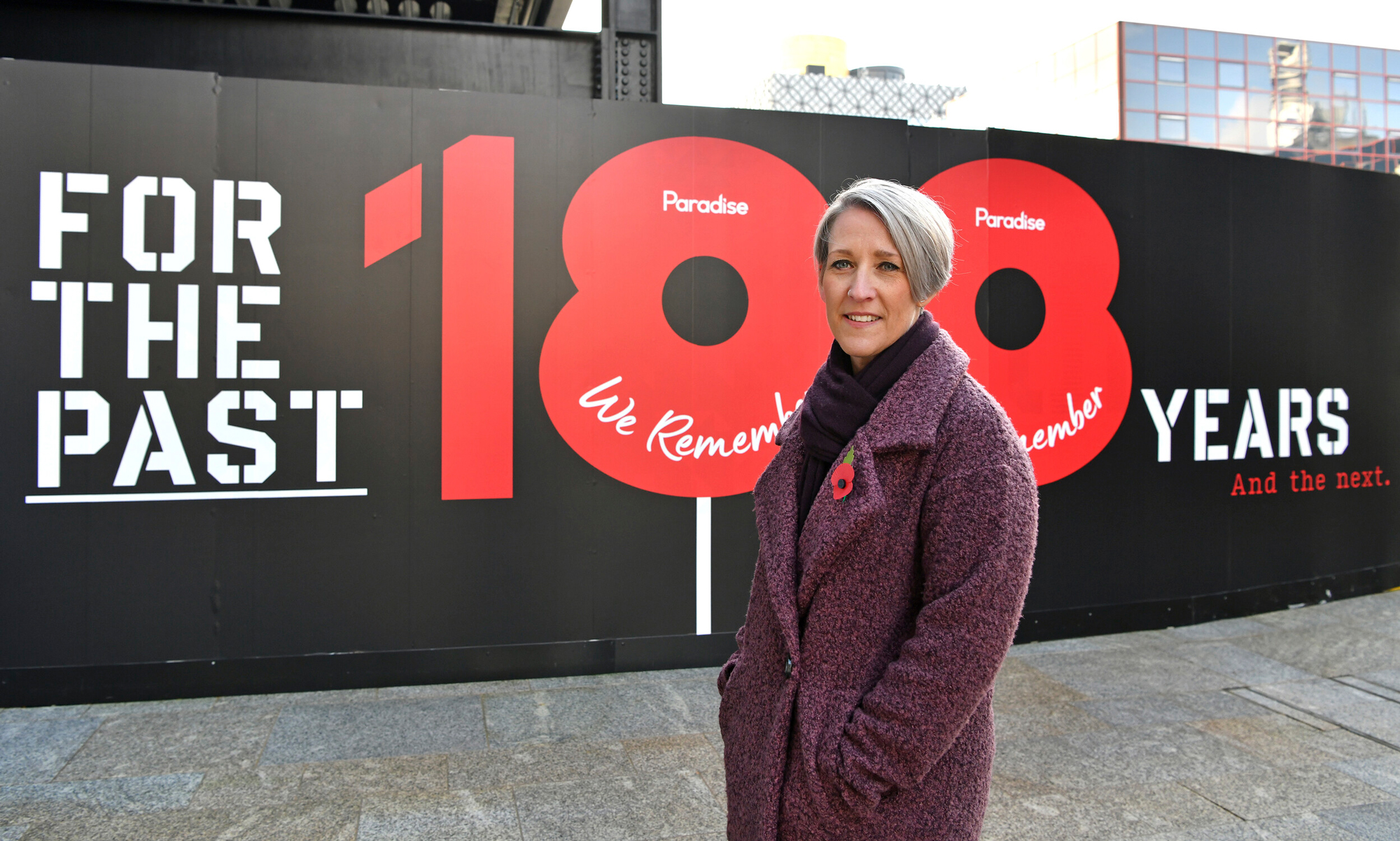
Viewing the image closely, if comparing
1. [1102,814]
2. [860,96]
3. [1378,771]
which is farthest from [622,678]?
[860,96]

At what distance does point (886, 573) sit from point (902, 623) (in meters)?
0.10

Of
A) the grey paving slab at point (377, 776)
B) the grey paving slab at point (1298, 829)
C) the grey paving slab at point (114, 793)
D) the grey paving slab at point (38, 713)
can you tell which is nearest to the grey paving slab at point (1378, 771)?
the grey paving slab at point (1298, 829)

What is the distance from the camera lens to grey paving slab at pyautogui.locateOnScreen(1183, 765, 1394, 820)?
3.59 m

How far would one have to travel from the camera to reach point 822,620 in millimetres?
1577

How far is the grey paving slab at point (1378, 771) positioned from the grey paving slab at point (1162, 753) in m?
0.34

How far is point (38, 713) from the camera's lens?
4395 mm

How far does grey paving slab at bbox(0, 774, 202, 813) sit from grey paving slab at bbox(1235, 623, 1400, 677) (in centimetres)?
583

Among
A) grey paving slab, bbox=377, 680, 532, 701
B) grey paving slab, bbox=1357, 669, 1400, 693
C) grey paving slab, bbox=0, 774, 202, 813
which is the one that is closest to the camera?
grey paving slab, bbox=0, 774, 202, 813

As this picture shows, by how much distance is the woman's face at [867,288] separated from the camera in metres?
1.65

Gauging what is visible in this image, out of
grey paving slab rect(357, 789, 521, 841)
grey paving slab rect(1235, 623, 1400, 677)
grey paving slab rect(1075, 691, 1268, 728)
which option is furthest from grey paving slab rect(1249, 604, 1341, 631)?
grey paving slab rect(357, 789, 521, 841)

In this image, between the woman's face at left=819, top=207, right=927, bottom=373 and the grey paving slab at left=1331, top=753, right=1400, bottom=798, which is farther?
the grey paving slab at left=1331, top=753, right=1400, bottom=798

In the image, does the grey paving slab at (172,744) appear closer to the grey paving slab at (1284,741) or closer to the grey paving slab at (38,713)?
the grey paving slab at (38,713)

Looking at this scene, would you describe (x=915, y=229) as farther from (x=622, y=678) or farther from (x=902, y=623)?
(x=622, y=678)

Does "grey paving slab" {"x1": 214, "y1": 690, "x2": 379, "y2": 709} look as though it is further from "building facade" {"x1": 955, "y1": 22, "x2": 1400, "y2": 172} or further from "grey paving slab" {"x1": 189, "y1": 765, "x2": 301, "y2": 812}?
"building facade" {"x1": 955, "y1": 22, "x2": 1400, "y2": 172}
